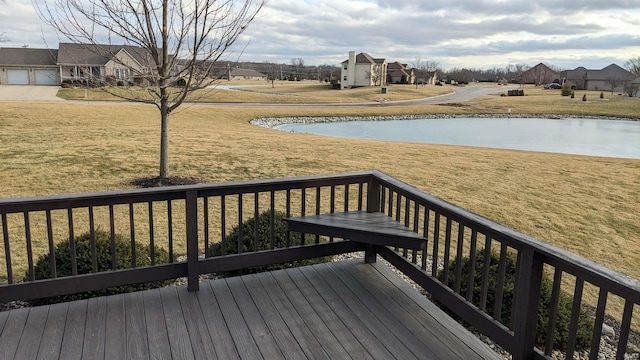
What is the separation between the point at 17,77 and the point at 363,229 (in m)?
49.9

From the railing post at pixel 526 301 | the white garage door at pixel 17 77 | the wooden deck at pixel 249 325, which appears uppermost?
the white garage door at pixel 17 77

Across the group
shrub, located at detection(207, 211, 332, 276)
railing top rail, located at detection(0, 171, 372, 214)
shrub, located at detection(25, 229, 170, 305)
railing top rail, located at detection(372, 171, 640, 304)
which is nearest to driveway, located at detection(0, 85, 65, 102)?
shrub, located at detection(25, 229, 170, 305)

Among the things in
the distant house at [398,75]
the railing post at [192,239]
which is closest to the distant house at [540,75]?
the distant house at [398,75]

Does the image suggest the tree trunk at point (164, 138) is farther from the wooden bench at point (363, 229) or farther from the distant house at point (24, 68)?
the distant house at point (24, 68)

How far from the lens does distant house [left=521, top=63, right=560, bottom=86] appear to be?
95.1m

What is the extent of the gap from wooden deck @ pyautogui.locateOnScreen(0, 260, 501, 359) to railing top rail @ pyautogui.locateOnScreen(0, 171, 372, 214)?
73 centimetres

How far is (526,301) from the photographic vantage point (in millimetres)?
2379

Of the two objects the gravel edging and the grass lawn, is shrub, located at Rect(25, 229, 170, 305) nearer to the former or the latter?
the grass lawn

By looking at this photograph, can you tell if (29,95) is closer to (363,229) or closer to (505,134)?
(505,134)

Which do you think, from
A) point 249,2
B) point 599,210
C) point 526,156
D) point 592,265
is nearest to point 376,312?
→ point 592,265

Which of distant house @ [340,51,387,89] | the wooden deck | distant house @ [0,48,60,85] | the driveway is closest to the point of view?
the wooden deck

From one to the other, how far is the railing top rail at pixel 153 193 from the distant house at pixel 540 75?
101719mm

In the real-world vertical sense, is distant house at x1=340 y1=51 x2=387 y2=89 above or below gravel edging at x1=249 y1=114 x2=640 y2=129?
above

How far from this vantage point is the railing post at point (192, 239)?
331 cm
